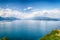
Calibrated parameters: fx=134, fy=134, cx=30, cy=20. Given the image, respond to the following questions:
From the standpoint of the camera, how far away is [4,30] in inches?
74.4

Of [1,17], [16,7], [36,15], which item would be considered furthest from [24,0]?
[1,17]

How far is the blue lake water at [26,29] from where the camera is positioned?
6.00ft

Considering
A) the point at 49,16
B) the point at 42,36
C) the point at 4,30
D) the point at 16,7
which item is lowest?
the point at 42,36

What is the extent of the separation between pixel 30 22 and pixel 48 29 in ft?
0.87

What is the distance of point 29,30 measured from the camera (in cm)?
185

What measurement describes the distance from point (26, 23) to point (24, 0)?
32 centimetres

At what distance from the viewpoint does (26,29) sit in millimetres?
1848

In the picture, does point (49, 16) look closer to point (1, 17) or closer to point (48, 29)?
point (48, 29)

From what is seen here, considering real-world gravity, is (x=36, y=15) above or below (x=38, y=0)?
below

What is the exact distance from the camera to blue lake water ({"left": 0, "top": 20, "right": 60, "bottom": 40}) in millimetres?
1829

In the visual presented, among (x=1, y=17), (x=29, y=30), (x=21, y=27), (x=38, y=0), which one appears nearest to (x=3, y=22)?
(x=1, y=17)

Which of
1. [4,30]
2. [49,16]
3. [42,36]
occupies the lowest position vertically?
[42,36]

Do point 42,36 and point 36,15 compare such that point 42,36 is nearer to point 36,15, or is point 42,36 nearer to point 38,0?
point 36,15

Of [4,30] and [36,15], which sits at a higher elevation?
[36,15]
